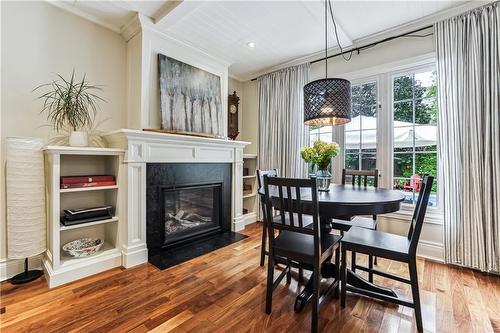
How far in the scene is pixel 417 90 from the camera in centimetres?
280

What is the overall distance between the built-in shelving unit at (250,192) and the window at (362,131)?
1.58 metres

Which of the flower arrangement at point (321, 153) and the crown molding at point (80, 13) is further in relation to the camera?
the crown molding at point (80, 13)

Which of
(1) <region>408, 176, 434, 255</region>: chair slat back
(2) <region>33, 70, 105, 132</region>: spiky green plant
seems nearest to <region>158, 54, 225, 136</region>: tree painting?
(2) <region>33, 70, 105, 132</region>: spiky green plant

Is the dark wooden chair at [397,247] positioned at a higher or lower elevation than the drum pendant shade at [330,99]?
lower

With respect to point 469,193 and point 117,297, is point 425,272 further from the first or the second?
point 117,297

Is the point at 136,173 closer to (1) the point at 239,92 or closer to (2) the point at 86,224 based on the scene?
(2) the point at 86,224

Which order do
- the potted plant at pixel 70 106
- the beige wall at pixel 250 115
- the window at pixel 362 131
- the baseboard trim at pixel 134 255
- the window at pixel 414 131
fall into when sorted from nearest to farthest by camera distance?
the potted plant at pixel 70 106, the baseboard trim at pixel 134 255, the window at pixel 414 131, the window at pixel 362 131, the beige wall at pixel 250 115

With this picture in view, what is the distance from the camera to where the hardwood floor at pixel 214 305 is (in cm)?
152

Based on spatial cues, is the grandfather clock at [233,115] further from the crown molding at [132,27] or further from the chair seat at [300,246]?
the chair seat at [300,246]

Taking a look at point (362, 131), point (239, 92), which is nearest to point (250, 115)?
point (239, 92)

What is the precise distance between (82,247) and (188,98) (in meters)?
2.02

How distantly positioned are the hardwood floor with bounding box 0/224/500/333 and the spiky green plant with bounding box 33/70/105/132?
149 cm

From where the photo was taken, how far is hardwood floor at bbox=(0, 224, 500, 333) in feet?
5.00

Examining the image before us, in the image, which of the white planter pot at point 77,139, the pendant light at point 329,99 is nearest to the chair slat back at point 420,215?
the pendant light at point 329,99
